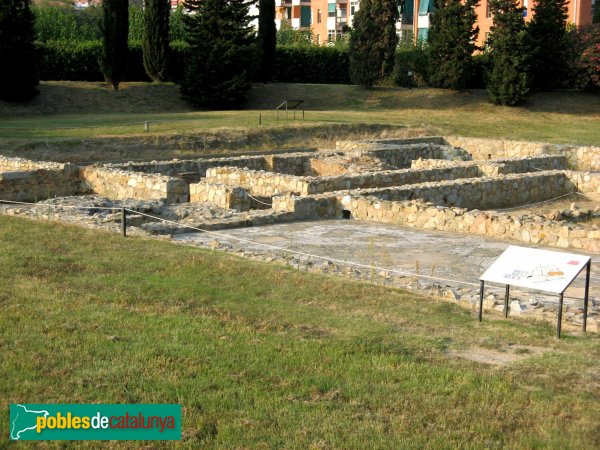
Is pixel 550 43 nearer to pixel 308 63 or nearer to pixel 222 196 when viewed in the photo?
pixel 308 63

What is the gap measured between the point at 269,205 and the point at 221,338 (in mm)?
10862

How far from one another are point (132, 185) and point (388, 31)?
24.6 meters

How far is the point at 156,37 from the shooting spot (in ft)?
130

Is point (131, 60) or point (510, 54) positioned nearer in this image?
point (510, 54)

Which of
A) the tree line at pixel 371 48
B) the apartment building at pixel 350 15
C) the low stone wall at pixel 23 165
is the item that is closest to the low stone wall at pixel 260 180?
the low stone wall at pixel 23 165

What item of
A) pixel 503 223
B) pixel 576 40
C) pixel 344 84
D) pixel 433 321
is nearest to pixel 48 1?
pixel 344 84

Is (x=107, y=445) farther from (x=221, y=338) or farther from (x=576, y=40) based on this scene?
(x=576, y=40)

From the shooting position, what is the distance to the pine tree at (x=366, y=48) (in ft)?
134

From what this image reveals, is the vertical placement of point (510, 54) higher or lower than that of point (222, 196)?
higher

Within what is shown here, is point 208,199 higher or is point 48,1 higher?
point 48,1

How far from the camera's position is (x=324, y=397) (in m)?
6.60

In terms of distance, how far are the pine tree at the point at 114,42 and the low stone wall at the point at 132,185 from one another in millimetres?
19507

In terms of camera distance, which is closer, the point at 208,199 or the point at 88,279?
the point at 88,279

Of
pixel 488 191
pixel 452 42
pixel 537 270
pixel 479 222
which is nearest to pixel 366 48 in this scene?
pixel 452 42
